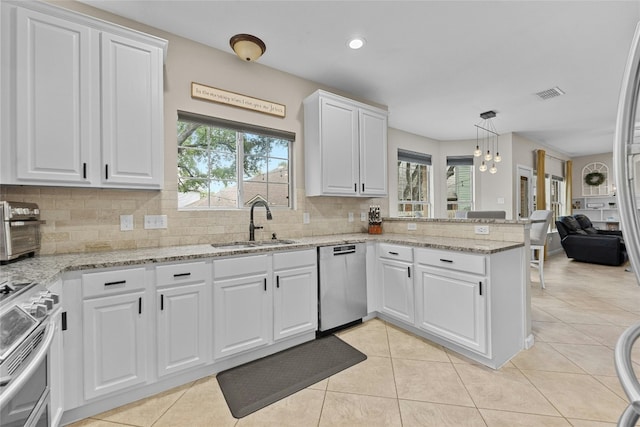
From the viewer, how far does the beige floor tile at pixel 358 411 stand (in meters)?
1.58

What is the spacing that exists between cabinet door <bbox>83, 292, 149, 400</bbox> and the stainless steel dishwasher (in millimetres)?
1391

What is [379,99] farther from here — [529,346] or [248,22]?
[529,346]

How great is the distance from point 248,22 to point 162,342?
8.19ft

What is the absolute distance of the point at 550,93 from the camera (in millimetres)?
3744

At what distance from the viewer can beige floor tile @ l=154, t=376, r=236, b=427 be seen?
5.22 ft

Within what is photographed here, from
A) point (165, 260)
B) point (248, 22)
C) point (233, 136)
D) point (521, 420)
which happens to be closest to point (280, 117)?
point (233, 136)

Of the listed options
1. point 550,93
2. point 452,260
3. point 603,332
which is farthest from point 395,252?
point 550,93

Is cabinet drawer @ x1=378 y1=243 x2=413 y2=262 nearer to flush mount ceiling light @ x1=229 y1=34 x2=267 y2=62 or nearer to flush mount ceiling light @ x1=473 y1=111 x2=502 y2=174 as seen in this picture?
flush mount ceiling light @ x1=229 y1=34 x2=267 y2=62

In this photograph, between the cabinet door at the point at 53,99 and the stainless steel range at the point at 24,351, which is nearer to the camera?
the stainless steel range at the point at 24,351

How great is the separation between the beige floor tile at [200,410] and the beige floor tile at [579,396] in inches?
77.5

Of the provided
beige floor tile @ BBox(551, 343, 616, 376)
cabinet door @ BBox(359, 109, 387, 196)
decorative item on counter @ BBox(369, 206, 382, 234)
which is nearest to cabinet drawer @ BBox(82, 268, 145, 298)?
cabinet door @ BBox(359, 109, 387, 196)

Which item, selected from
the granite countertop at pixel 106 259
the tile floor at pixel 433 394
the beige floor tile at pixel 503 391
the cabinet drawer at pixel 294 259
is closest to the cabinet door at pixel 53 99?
the granite countertop at pixel 106 259

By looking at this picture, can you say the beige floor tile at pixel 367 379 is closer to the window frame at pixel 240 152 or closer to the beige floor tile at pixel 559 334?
the beige floor tile at pixel 559 334

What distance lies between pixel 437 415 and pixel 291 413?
86 cm
